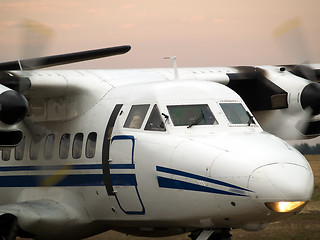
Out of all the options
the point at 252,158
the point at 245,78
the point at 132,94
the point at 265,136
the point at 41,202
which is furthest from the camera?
the point at 245,78

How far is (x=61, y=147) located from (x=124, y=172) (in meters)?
2.08

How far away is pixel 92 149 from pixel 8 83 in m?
1.96

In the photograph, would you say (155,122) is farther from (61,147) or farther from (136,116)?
(61,147)

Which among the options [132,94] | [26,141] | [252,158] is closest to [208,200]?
[252,158]

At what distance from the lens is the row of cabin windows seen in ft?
43.7

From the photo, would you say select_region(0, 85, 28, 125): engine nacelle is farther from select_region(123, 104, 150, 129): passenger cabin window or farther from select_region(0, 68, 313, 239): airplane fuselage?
select_region(123, 104, 150, 129): passenger cabin window

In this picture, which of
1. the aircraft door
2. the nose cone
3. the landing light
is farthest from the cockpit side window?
the landing light

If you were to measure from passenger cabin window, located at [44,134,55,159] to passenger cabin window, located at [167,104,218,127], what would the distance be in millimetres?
3082

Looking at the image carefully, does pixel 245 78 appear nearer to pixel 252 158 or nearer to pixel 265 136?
pixel 265 136

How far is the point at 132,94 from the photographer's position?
12.9 metres

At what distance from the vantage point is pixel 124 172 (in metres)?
12.4

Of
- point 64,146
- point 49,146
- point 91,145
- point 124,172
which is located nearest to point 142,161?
point 124,172

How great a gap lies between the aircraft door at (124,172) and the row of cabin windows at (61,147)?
615 millimetres

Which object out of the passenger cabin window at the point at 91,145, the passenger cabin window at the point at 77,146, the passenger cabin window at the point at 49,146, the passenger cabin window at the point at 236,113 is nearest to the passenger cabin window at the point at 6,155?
the passenger cabin window at the point at 49,146
